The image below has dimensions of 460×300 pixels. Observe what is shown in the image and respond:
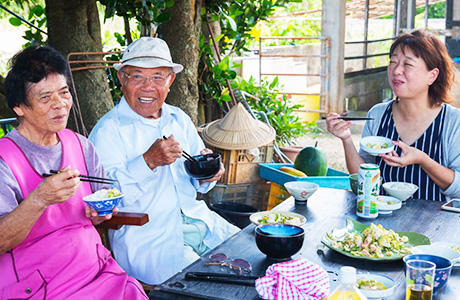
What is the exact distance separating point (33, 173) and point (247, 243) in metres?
0.90

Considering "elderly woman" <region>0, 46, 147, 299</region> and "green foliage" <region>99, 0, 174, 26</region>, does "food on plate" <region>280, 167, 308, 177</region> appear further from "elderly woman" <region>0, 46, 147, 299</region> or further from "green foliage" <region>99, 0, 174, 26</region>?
"elderly woman" <region>0, 46, 147, 299</region>

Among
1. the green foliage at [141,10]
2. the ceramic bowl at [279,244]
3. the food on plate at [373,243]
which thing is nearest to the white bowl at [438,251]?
the food on plate at [373,243]

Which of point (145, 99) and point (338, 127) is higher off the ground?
point (145, 99)

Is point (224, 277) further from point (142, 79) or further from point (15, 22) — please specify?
point (15, 22)

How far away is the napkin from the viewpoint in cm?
163

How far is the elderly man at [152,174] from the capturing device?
8.68ft

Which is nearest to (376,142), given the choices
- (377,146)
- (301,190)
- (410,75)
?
(377,146)

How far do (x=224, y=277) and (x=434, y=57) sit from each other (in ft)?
6.00

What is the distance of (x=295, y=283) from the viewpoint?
165 centimetres

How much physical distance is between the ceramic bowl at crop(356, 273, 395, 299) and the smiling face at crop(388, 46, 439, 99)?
1.48 meters

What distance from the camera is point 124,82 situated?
285 centimetres

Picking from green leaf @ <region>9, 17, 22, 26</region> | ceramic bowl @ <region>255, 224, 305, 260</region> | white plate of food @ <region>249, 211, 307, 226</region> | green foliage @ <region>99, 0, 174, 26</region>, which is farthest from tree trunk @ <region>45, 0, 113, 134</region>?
ceramic bowl @ <region>255, 224, 305, 260</region>

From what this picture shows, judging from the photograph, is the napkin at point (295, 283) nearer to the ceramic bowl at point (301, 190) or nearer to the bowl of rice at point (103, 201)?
the bowl of rice at point (103, 201)

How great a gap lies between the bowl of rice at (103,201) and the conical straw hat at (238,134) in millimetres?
1955
